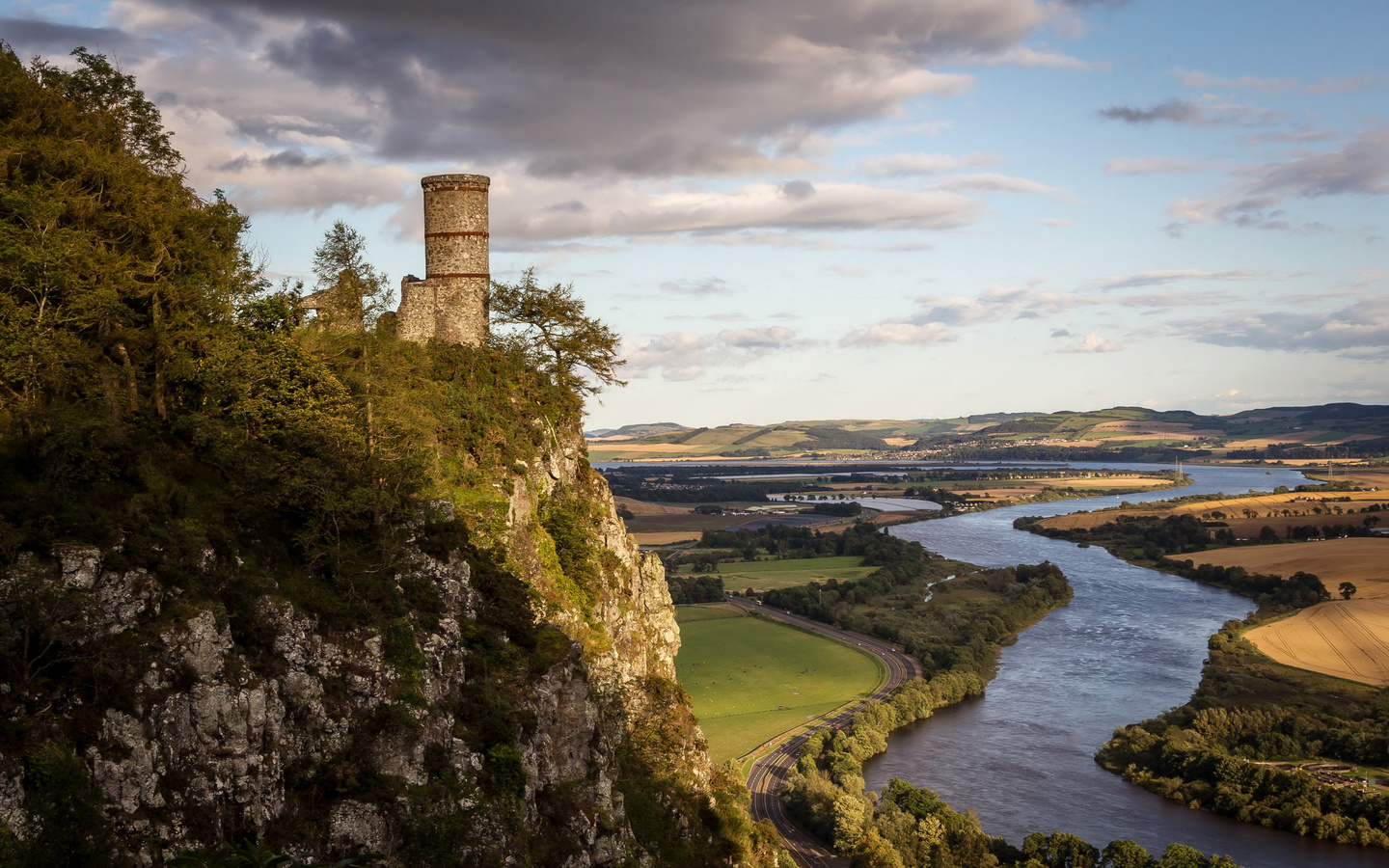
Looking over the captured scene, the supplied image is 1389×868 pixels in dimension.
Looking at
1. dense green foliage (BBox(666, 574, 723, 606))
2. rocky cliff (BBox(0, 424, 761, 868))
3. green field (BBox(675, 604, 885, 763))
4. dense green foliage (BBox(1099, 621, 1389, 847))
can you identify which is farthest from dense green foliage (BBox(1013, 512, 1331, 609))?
rocky cliff (BBox(0, 424, 761, 868))

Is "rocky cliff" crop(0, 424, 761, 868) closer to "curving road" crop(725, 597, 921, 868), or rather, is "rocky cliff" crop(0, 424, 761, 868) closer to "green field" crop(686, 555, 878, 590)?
"curving road" crop(725, 597, 921, 868)

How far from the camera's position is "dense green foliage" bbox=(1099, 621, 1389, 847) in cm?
6325

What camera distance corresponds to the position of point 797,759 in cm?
7456

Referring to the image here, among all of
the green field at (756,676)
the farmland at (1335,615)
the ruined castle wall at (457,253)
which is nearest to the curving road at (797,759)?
the green field at (756,676)

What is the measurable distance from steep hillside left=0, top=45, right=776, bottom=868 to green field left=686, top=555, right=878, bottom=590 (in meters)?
106

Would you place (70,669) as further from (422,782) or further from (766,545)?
(766,545)

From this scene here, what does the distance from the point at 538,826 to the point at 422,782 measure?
15.8ft

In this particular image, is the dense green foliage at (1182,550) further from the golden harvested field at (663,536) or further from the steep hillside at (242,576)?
the steep hillside at (242,576)

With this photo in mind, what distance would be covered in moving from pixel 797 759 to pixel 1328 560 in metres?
97.9

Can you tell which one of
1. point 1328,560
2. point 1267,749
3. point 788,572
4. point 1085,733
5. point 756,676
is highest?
point 1328,560

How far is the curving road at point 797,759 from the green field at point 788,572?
2124cm

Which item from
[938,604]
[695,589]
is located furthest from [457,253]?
[938,604]

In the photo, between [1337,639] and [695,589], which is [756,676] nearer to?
[695,589]

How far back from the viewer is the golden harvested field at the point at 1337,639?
9244cm
